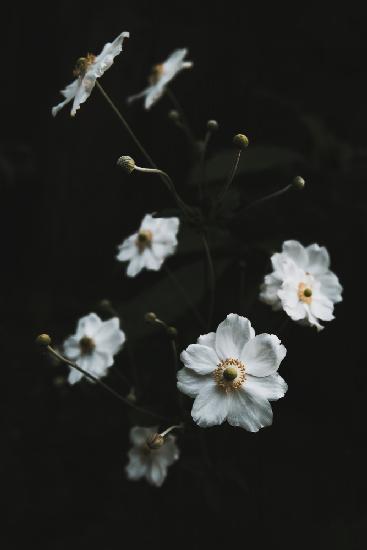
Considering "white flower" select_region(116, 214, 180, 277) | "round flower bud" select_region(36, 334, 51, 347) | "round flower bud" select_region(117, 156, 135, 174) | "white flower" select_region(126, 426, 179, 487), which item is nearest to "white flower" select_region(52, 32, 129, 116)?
"round flower bud" select_region(117, 156, 135, 174)

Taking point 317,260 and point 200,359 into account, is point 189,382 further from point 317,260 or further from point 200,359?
point 317,260

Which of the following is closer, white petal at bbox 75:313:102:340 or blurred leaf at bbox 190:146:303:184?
white petal at bbox 75:313:102:340

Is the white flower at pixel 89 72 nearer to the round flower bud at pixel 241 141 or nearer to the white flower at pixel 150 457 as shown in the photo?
the round flower bud at pixel 241 141

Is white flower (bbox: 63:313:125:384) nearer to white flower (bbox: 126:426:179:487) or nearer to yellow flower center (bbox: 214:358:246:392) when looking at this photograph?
white flower (bbox: 126:426:179:487)

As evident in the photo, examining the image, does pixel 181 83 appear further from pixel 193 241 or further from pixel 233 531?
pixel 233 531

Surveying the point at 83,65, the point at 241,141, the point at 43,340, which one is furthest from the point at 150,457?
the point at 83,65

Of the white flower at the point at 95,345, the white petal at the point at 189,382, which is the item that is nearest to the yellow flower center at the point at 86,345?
the white flower at the point at 95,345

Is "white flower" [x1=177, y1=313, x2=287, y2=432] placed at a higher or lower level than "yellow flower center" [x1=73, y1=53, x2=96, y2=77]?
lower

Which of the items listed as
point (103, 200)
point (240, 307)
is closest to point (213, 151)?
point (103, 200)
